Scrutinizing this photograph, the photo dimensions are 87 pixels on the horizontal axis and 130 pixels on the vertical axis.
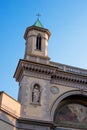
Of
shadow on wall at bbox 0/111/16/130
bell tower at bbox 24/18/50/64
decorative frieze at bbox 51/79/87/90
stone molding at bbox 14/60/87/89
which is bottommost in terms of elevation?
shadow on wall at bbox 0/111/16/130

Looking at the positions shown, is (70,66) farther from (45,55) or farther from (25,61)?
(25,61)

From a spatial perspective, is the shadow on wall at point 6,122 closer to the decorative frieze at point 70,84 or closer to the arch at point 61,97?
the arch at point 61,97

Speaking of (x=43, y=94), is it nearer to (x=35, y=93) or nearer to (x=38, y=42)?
(x=35, y=93)

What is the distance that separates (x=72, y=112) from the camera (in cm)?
2392

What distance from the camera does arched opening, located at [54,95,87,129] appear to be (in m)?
23.2

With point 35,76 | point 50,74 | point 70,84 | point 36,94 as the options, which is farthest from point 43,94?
point 70,84

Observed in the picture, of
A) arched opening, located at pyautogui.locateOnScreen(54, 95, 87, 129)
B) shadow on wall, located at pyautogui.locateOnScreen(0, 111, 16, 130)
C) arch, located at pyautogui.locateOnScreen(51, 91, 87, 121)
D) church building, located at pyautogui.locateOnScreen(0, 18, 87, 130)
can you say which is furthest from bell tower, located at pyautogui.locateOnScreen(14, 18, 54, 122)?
arched opening, located at pyautogui.locateOnScreen(54, 95, 87, 129)

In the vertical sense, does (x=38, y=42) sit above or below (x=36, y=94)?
above

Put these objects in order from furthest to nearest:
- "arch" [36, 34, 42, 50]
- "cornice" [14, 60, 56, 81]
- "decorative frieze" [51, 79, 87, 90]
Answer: "arch" [36, 34, 42, 50]
"decorative frieze" [51, 79, 87, 90]
"cornice" [14, 60, 56, 81]

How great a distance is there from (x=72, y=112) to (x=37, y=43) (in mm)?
7333

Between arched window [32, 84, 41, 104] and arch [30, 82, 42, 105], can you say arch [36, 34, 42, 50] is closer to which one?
arch [30, 82, 42, 105]

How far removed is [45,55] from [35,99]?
4834 mm

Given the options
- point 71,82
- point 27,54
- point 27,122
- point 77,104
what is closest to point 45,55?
point 27,54

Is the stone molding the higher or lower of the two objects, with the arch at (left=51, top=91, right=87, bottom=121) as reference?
higher
